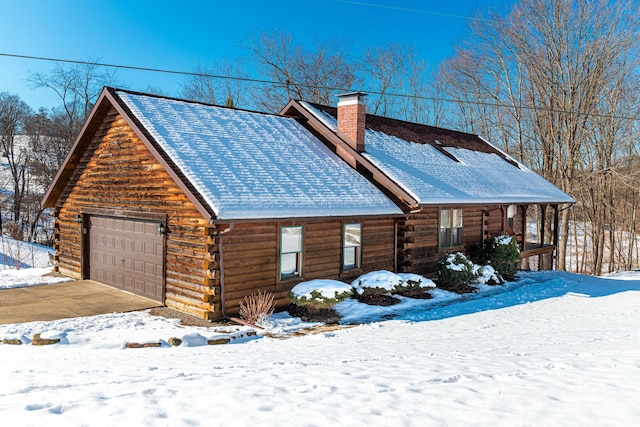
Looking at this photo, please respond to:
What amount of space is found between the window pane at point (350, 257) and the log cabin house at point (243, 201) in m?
0.04

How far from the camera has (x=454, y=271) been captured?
1595cm

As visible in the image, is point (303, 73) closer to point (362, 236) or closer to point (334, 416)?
point (362, 236)

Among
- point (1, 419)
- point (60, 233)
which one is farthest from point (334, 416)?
point (60, 233)

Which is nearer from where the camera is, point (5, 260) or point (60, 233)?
point (60, 233)

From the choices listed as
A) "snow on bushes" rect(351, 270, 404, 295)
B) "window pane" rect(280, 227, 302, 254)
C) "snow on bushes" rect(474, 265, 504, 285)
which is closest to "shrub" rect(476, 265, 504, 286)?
"snow on bushes" rect(474, 265, 504, 285)

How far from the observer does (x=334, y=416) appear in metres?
4.96

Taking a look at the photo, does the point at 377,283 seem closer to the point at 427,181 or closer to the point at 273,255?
the point at 273,255

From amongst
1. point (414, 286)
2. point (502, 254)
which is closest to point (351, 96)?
point (414, 286)

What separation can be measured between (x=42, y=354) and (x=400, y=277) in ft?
29.8

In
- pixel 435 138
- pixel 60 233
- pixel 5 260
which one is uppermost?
pixel 435 138

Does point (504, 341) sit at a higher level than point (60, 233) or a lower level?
lower

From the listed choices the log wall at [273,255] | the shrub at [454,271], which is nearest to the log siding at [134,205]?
the log wall at [273,255]

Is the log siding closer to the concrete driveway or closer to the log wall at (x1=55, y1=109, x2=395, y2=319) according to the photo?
the log wall at (x1=55, y1=109, x2=395, y2=319)

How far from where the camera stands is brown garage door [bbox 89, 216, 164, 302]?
1307 cm
